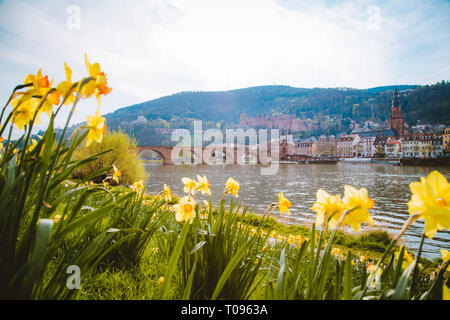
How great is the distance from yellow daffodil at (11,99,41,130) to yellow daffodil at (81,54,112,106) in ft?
0.92

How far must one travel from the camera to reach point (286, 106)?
161m

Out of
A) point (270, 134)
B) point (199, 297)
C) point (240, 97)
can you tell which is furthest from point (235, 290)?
point (240, 97)

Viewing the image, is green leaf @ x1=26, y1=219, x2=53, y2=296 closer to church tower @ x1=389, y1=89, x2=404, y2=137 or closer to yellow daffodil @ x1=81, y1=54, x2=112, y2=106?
yellow daffodil @ x1=81, y1=54, x2=112, y2=106

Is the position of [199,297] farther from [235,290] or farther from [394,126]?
[394,126]

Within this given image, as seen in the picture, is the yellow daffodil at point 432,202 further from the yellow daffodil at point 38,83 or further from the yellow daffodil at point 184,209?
the yellow daffodil at point 38,83

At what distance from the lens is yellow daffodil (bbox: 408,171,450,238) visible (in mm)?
667

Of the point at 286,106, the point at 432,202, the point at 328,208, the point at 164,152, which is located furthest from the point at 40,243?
the point at 286,106

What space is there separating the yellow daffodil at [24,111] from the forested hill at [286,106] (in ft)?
297

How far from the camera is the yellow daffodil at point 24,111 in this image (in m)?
0.91

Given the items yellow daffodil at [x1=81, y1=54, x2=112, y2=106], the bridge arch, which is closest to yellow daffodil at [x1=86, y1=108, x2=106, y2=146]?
yellow daffodil at [x1=81, y1=54, x2=112, y2=106]

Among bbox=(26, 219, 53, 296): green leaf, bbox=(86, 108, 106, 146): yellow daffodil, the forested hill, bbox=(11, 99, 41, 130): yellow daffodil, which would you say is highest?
the forested hill

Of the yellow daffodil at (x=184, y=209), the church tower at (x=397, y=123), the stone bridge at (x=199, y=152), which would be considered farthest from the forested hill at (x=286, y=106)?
the yellow daffodil at (x=184, y=209)

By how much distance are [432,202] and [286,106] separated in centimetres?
16817

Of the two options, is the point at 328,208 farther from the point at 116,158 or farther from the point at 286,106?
the point at 286,106
